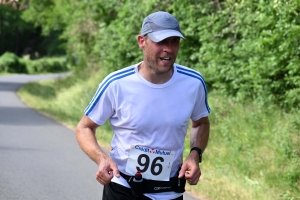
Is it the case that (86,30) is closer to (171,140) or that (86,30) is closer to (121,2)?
(121,2)

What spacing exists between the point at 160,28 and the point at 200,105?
0.62 meters

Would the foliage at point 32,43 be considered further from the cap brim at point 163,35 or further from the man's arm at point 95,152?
the cap brim at point 163,35

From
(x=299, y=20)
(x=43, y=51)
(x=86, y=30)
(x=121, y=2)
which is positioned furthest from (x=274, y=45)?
(x=43, y=51)

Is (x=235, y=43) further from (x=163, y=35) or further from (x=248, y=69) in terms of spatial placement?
(x=163, y=35)

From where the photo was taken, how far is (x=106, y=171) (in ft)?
13.0

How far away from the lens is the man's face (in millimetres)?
3994

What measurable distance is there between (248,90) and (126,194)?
9331 millimetres

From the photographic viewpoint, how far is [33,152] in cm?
1245

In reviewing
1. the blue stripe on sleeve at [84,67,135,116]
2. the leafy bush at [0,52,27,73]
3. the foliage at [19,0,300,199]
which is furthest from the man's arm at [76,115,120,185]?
the leafy bush at [0,52,27,73]

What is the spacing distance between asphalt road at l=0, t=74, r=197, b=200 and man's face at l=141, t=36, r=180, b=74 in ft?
15.6

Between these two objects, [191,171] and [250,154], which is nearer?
[191,171]

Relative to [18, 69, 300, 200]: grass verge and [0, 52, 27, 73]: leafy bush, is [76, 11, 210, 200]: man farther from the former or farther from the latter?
[0, 52, 27, 73]: leafy bush

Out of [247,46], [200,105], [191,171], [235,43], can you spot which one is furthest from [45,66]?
[191,171]

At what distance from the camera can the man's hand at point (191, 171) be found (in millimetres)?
4080
